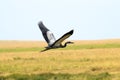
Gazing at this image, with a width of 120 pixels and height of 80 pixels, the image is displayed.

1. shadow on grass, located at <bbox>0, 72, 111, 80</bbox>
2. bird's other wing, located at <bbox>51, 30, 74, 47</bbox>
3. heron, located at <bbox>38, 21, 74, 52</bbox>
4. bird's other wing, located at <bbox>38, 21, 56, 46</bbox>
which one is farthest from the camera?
shadow on grass, located at <bbox>0, 72, 111, 80</bbox>

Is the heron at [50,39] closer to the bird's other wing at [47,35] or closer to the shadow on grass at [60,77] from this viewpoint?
the bird's other wing at [47,35]

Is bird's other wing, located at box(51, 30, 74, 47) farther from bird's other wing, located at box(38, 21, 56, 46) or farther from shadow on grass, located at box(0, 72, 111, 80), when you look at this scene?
shadow on grass, located at box(0, 72, 111, 80)

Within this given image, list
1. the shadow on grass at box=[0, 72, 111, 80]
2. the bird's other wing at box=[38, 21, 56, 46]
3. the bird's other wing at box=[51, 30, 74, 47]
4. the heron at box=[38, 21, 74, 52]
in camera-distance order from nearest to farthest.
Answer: the bird's other wing at box=[51, 30, 74, 47] < the heron at box=[38, 21, 74, 52] < the bird's other wing at box=[38, 21, 56, 46] < the shadow on grass at box=[0, 72, 111, 80]

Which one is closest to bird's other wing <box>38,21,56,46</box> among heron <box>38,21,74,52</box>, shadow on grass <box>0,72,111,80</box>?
heron <box>38,21,74,52</box>

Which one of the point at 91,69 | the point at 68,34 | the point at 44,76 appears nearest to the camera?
the point at 68,34

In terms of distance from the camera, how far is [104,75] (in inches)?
1067

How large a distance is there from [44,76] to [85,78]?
7.81ft

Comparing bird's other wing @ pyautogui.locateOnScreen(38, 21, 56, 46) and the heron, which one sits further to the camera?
bird's other wing @ pyautogui.locateOnScreen(38, 21, 56, 46)

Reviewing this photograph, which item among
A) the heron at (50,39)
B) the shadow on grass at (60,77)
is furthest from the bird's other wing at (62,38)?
the shadow on grass at (60,77)

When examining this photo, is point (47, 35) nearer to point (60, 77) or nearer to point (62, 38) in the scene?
point (62, 38)

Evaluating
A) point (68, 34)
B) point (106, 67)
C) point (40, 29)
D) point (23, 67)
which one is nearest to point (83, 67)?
point (106, 67)

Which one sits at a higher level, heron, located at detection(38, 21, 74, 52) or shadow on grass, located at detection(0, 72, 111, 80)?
heron, located at detection(38, 21, 74, 52)

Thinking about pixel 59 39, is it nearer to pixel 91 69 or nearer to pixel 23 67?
pixel 91 69

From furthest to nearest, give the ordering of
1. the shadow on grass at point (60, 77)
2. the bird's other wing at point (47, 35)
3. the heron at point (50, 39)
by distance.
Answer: the shadow on grass at point (60, 77)
the bird's other wing at point (47, 35)
the heron at point (50, 39)
